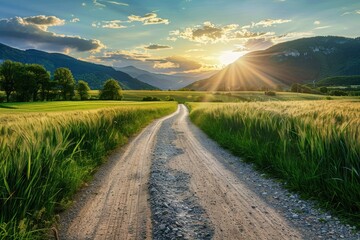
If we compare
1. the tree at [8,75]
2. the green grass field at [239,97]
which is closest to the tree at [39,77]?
the tree at [8,75]

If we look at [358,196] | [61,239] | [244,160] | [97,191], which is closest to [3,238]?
[61,239]

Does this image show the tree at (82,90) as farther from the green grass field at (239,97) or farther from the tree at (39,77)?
the tree at (39,77)

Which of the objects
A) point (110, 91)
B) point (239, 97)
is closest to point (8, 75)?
point (110, 91)

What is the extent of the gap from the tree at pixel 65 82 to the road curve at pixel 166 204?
111m

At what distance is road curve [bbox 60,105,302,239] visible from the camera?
5.42 metres

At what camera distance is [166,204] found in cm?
673

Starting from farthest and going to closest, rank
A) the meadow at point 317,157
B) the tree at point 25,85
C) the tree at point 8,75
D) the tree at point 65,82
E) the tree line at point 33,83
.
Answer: the tree at point 65,82, the tree at point 8,75, the tree line at point 33,83, the tree at point 25,85, the meadow at point 317,157

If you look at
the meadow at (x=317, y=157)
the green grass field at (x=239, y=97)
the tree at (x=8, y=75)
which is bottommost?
the meadow at (x=317, y=157)

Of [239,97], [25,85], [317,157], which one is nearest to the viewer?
[317,157]

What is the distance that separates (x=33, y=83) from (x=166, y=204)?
104575mm

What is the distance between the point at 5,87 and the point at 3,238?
112794 millimetres

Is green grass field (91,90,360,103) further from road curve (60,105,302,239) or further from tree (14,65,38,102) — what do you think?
road curve (60,105,302,239)

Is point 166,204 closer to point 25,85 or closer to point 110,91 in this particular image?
point 25,85

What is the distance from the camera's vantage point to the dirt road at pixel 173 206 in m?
5.41
